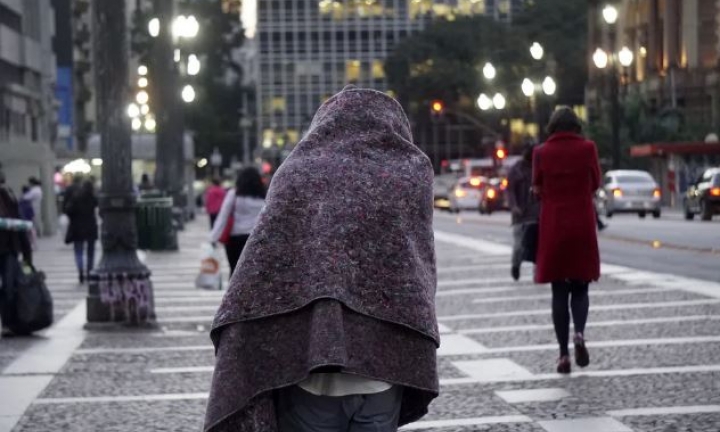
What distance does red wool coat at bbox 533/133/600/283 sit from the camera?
461 inches

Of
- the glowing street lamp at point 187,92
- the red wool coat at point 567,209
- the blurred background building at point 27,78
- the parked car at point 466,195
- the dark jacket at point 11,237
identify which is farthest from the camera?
the parked car at point 466,195

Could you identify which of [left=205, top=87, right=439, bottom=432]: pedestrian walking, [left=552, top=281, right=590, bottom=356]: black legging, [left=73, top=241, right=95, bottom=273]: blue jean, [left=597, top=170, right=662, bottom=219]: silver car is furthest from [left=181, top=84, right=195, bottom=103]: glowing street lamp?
[left=205, top=87, right=439, bottom=432]: pedestrian walking

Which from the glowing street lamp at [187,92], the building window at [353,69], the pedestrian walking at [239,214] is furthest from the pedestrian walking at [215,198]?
the building window at [353,69]

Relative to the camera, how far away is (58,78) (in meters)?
95.4

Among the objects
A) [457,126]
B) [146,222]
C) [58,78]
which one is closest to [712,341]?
[146,222]

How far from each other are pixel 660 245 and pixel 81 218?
1115cm

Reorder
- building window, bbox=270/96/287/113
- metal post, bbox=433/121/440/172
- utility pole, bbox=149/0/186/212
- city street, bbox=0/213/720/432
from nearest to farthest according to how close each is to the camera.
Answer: city street, bbox=0/213/720/432
utility pole, bbox=149/0/186/212
metal post, bbox=433/121/440/172
building window, bbox=270/96/287/113

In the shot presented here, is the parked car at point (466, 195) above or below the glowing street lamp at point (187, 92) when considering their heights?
below

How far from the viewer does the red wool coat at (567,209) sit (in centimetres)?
1172

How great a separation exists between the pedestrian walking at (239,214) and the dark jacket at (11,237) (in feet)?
6.27

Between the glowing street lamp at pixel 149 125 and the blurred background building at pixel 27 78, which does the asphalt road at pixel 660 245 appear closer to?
the blurred background building at pixel 27 78

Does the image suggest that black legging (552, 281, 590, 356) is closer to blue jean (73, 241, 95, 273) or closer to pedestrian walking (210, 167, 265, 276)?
pedestrian walking (210, 167, 265, 276)

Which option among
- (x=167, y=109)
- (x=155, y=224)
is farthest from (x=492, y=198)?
(x=155, y=224)

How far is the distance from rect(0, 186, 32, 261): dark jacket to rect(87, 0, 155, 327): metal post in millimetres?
941
